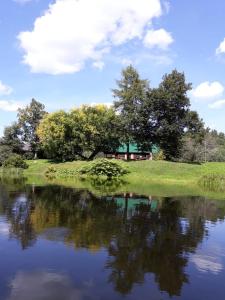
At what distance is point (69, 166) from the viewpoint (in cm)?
6400

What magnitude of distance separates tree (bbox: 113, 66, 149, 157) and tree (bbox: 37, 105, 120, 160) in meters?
3.61

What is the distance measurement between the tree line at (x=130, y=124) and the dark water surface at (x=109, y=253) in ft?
134

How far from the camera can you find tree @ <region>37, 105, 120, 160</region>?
239 feet

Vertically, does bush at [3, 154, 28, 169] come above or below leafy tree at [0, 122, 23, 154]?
below

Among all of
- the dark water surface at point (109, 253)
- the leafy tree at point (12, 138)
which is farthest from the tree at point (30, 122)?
the dark water surface at point (109, 253)

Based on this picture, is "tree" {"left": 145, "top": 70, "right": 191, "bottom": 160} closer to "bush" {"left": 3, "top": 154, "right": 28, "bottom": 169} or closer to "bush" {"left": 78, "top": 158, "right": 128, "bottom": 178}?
"bush" {"left": 78, "top": 158, "right": 128, "bottom": 178}

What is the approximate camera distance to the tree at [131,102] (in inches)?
2616

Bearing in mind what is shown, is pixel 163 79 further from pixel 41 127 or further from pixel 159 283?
pixel 159 283

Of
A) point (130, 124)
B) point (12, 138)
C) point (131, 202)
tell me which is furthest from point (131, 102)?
point (131, 202)

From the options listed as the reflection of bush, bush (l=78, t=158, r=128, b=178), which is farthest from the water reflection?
bush (l=78, t=158, r=128, b=178)

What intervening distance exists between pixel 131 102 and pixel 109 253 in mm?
54996

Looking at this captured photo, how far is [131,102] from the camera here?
223ft

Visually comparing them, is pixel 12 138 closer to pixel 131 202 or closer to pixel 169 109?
pixel 169 109

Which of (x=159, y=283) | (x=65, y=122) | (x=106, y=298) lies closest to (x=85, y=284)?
(x=106, y=298)
